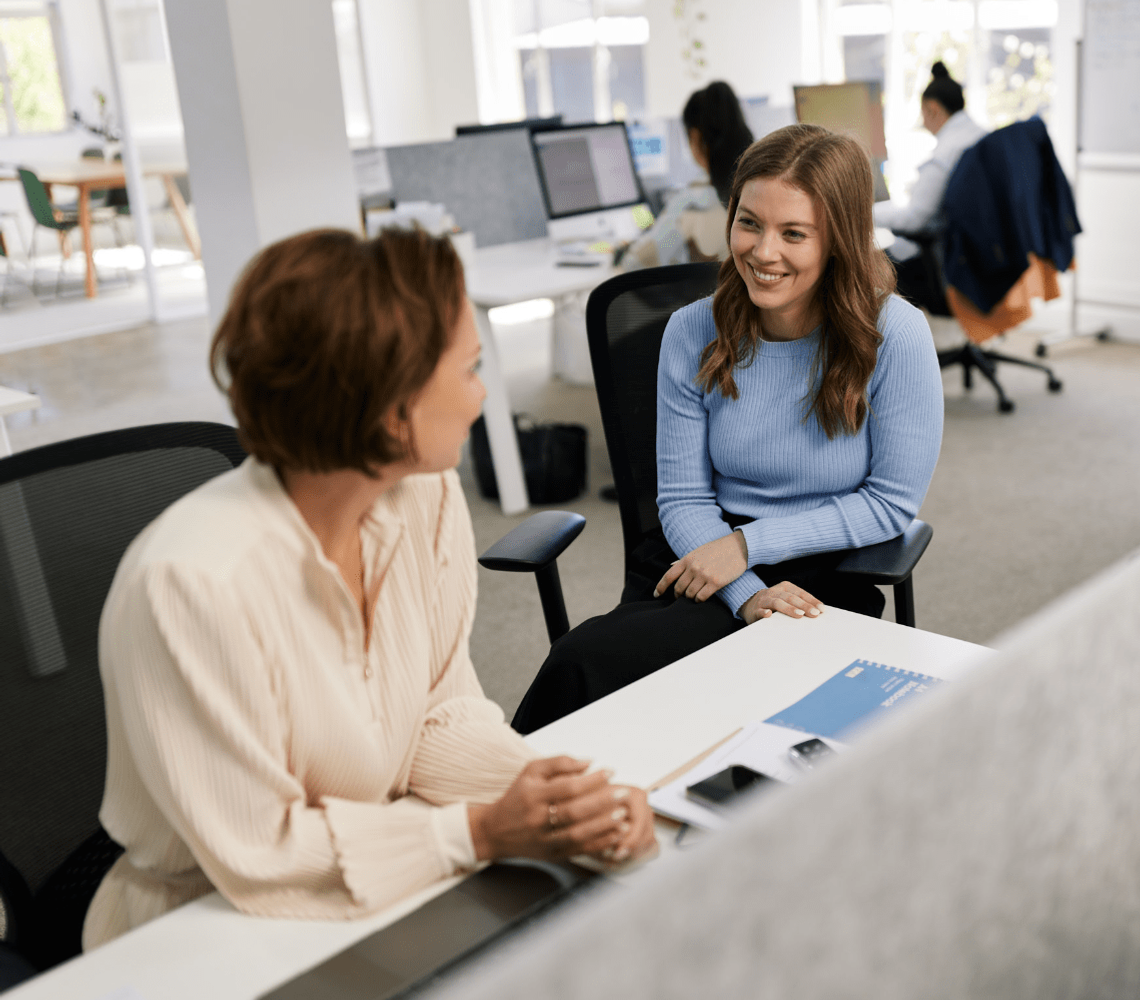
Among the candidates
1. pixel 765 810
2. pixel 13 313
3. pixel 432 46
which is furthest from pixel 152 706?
pixel 432 46

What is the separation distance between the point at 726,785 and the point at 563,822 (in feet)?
0.51

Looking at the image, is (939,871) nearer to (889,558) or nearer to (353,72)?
(889,558)

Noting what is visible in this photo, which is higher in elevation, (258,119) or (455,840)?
(258,119)

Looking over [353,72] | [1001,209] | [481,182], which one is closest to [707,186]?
[481,182]

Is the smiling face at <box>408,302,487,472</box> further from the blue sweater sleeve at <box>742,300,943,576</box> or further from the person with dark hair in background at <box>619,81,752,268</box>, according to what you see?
the person with dark hair in background at <box>619,81,752,268</box>

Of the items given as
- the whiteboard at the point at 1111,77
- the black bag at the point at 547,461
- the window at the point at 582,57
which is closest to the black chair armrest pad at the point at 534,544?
the black bag at the point at 547,461

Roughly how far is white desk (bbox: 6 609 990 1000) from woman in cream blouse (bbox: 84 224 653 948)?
0.10 ft

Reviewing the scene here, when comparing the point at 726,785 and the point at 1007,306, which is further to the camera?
the point at 1007,306

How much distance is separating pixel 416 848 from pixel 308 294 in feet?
1.46

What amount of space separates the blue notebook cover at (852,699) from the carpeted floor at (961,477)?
1381 mm

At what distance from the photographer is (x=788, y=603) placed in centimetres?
137

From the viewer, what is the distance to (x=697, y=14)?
7238 millimetres

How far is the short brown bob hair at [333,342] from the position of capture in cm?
86

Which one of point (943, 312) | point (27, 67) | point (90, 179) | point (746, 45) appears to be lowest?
point (943, 312)
